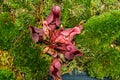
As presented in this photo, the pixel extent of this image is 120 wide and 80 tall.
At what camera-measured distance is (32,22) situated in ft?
7.62

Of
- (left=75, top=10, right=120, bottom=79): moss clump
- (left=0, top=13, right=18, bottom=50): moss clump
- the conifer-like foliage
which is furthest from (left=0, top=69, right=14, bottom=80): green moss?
(left=75, top=10, right=120, bottom=79): moss clump

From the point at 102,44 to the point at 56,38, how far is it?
314 mm

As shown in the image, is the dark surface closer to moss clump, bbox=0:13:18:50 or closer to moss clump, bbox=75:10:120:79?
moss clump, bbox=75:10:120:79

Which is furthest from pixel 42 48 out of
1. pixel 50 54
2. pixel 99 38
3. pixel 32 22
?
pixel 99 38

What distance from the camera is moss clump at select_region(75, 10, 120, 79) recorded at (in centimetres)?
219

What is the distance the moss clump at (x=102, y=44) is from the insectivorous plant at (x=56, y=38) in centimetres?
9

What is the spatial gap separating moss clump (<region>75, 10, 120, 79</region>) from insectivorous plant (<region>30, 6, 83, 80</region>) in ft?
0.30

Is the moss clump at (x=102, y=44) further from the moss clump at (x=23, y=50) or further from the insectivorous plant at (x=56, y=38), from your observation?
the moss clump at (x=23, y=50)

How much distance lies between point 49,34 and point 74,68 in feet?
0.94

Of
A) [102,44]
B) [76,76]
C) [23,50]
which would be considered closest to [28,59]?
[23,50]

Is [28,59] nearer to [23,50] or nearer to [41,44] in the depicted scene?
[23,50]

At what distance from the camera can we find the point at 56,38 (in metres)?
2.23

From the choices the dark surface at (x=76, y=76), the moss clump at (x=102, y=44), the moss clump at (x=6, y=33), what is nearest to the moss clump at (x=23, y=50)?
the moss clump at (x=6, y=33)

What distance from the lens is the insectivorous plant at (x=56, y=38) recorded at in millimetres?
2162
